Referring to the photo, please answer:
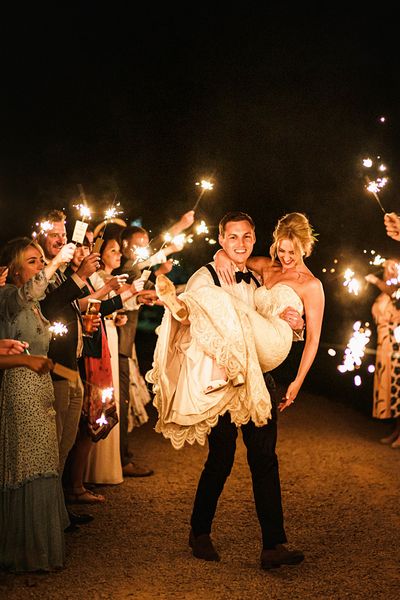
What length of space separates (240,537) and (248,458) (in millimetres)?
907

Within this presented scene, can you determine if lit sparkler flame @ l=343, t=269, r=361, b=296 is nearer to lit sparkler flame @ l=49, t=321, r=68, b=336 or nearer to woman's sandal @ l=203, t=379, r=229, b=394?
woman's sandal @ l=203, t=379, r=229, b=394

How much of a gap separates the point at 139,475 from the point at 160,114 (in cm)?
1142

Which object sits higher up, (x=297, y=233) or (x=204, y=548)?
(x=297, y=233)

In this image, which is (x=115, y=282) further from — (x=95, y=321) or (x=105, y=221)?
(x=105, y=221)

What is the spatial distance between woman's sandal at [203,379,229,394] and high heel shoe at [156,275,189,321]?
437mm

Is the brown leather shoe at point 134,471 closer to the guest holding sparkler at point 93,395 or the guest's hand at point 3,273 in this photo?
the guest holding sparkler at point 93,395

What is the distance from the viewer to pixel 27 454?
463 cm

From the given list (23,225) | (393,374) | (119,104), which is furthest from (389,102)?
(23,225)

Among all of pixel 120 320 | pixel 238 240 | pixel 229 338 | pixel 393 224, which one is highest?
pixel 393 224

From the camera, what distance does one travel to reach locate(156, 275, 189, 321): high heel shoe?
4332 millimetres

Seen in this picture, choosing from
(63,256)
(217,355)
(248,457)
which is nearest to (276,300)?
(217,355)

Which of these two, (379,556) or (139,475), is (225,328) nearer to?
(379,556)

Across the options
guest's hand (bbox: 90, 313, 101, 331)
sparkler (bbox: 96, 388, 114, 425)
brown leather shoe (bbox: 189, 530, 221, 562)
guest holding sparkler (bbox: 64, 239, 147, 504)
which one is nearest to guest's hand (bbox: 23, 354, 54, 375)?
brown leather shoe (bbox: 189, 530, 221, 562)

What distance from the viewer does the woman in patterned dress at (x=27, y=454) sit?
4.61m
